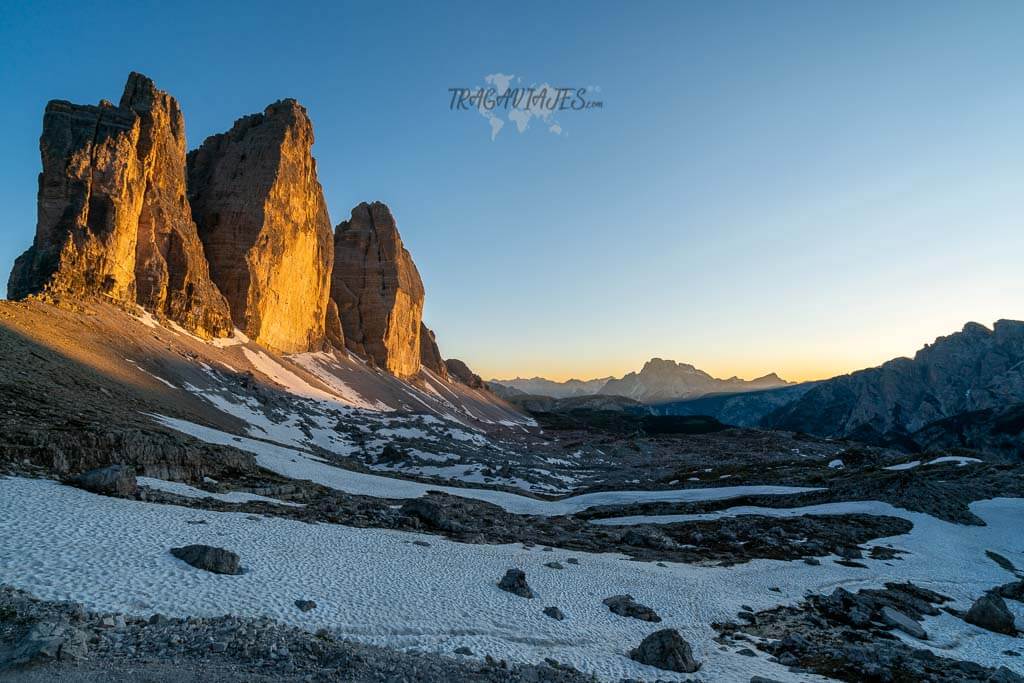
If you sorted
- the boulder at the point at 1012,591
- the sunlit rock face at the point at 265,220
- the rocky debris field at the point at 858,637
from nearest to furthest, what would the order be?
the rocky debris field at the point at 858,637, the boulder at the point at 1012,591, the sunlit rock face at the point at 265,220

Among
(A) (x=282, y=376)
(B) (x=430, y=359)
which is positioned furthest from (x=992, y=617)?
(B) (x=430, y=359)

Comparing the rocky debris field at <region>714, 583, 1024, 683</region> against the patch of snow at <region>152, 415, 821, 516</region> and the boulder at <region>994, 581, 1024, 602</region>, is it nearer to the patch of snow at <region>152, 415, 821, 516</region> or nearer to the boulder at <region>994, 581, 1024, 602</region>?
the boulder at <region>994, 581, 1024, 602</region>

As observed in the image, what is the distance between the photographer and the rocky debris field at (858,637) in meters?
15.5

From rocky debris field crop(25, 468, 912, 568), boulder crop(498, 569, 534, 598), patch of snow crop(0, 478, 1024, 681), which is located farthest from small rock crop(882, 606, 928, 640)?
boulder crop(498, 569, 534, 598)

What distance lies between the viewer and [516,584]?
18.2m

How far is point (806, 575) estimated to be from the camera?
25281mm

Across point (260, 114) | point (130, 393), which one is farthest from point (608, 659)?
point (260, 114)

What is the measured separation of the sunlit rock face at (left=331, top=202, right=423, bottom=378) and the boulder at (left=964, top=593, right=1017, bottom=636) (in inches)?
5104

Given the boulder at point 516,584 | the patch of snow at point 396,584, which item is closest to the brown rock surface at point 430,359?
the patch of snow at point 396,584

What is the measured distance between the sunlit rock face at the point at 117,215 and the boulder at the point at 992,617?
75.6 m

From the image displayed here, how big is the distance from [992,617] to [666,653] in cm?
1560

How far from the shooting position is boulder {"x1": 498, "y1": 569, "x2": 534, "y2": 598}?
18016mm

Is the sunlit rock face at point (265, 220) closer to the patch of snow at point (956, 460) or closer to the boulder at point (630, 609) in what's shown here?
the boulder at point (630, 609)

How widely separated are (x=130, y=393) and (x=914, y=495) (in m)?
57.6
